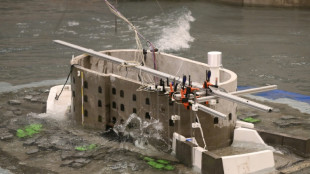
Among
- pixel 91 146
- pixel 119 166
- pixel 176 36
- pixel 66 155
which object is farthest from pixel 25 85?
pixel 176 36

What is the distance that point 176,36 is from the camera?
34.4 metres

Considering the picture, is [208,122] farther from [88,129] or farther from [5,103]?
[5,103]

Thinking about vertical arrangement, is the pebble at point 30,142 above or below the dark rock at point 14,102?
below

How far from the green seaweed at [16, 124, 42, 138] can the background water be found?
17.4 feet

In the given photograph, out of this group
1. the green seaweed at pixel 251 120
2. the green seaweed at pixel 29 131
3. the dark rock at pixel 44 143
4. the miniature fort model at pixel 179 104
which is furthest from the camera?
the green seaweed at pixel 251 120

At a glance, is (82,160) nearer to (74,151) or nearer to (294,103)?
(74,151)

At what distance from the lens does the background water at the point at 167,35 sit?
2708 centimetres

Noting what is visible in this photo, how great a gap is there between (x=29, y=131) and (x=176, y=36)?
16406 mm

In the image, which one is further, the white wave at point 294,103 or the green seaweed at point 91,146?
the white wave at point 294,103

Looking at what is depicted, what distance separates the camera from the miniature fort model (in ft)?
50.2

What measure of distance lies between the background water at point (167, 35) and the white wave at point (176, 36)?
5 centimetres

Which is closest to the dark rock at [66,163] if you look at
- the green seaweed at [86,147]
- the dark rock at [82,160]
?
the dark rock at [82,160]

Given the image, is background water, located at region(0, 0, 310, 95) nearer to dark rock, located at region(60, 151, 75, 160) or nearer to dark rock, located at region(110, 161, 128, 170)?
dark rock, located at region(60, 151, 75, 160)

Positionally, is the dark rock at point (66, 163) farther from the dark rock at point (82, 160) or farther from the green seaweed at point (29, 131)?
the green seaweed at point (29, 131)
